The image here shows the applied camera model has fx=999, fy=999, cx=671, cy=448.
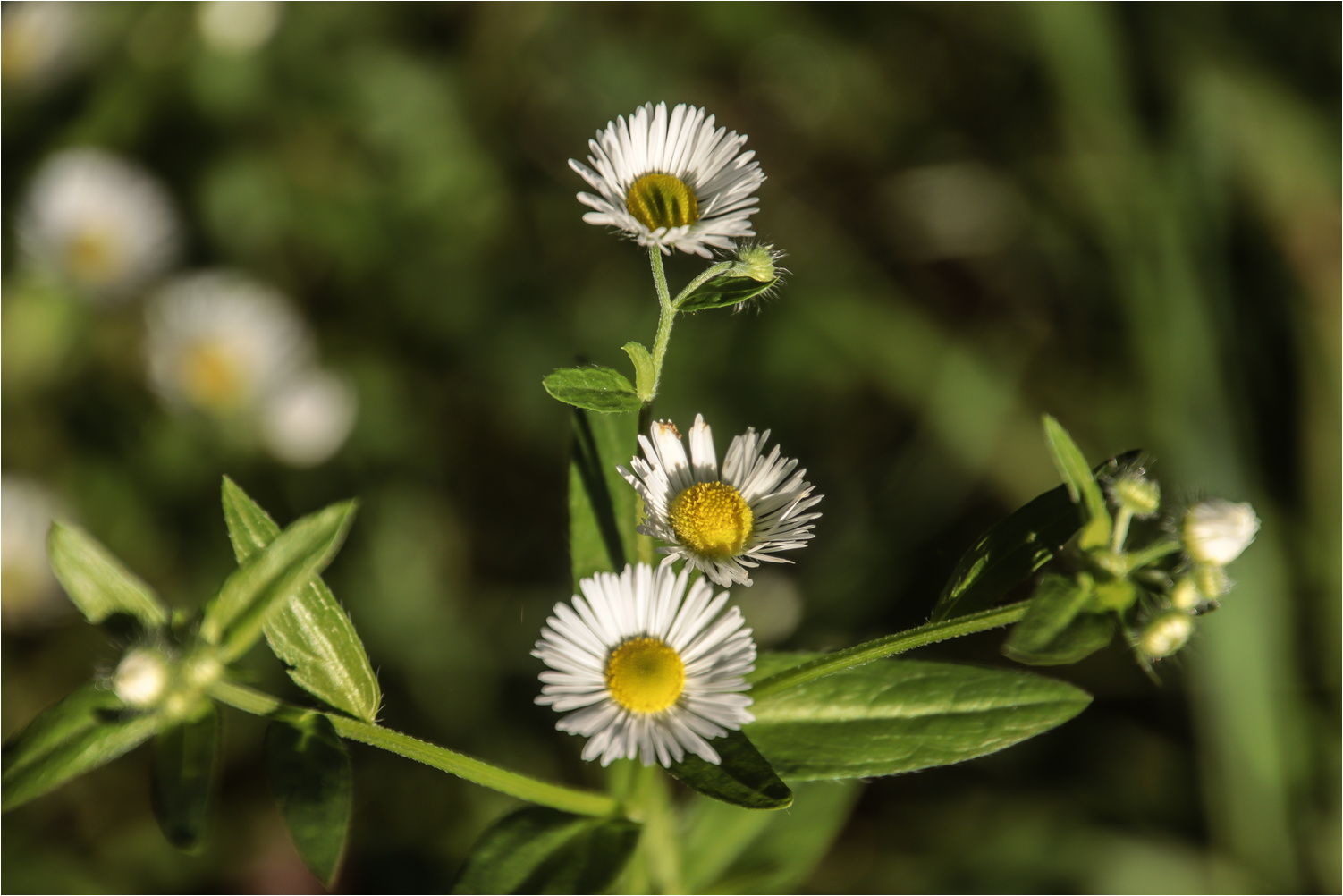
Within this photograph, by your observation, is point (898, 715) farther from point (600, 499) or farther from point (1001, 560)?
point (600, 499)

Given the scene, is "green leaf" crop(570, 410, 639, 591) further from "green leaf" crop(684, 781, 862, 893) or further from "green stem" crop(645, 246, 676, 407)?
"green leaf" crop(684, 781, 862, 893)

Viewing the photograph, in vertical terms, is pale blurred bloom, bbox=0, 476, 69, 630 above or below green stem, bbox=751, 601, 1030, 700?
above

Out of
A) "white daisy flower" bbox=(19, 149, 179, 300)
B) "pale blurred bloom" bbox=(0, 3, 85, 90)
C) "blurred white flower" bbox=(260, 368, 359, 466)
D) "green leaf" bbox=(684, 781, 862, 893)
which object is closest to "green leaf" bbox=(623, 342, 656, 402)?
"green leaf" bbox=(684, 781, 862, 893)

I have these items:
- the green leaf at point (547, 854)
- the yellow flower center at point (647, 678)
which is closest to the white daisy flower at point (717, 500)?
the yellow flower center at point (647, 678)

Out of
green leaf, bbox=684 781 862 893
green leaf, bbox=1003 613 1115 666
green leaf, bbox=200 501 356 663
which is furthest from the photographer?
green leaf, bbox=684 781 862 893

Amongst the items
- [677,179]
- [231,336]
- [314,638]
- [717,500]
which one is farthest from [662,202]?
[231,336]

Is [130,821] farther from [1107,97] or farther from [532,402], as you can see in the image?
[1107,97]

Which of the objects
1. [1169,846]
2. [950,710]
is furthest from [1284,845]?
[950,710]
